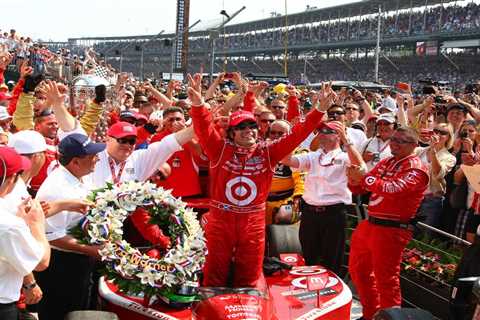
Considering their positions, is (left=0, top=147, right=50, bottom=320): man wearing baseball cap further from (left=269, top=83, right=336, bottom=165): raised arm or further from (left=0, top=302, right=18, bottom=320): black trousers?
(left=269, top=83, right=336, bottom=165): raised arm

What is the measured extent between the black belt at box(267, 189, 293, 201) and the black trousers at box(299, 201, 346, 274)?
0.47 meters

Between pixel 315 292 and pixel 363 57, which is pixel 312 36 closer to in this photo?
pixel 363 57

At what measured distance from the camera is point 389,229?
5.32 meters

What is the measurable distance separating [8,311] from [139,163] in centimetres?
221

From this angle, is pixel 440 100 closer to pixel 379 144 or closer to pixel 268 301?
pixel 379 144

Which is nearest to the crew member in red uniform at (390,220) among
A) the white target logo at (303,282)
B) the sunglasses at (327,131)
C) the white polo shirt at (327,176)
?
the white target logo at (303,282)

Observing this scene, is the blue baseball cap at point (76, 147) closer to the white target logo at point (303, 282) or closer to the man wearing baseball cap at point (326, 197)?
the white target logo at point (303, 282)

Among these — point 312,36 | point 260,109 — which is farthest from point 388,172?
point 312,36

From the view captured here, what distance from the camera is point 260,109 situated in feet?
26.3

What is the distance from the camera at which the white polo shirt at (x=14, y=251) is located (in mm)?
2988

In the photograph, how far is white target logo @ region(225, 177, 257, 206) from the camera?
5.02 meters

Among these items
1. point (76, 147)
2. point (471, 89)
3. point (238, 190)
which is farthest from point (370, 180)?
point (471, 89)

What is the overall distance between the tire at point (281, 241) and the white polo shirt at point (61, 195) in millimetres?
2544

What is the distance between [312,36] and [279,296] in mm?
52920
